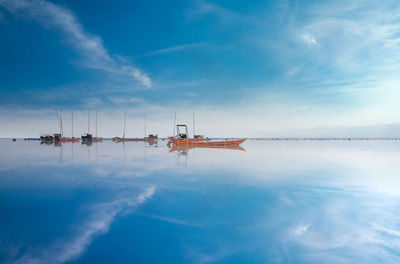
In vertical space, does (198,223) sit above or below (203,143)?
below

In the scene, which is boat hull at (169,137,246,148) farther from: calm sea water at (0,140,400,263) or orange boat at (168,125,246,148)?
calm sea water at (0,140,400,263)

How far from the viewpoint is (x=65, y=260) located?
4656mm

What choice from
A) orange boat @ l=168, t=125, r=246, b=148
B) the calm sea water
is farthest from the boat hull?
the calm sea water

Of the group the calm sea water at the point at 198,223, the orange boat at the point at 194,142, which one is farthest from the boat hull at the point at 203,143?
the calm sea water at the point at 198,223

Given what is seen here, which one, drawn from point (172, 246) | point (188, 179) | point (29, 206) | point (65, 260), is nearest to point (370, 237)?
point (172, 246)

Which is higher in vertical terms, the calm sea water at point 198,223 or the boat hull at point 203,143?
the boat hull at point 203,143

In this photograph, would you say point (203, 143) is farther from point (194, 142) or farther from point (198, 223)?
point (198, 223)

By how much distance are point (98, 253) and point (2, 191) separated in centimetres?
1022

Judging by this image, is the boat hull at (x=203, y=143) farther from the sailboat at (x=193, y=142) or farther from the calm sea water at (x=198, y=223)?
the calm sea water at (x=198, y=223)

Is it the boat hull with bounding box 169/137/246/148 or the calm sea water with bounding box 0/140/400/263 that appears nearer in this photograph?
the calm sea water with bounding box 0/140/400/263

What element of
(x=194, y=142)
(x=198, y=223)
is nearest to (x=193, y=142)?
(x=194, y=142)

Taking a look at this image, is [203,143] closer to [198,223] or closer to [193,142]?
[193,142]

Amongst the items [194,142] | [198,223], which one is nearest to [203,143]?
[194,142]

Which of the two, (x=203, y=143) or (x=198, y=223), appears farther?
(x=203, y=143)
